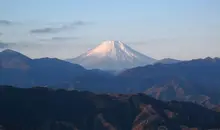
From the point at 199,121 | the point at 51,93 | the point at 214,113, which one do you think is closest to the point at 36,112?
the point at 51,93

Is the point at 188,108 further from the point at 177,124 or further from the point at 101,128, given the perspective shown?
the point at 101,128

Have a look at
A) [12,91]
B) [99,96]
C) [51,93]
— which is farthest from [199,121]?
[12,91]

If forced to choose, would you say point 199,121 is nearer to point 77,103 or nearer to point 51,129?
point 77,103

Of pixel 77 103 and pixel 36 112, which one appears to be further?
pixel 77 103

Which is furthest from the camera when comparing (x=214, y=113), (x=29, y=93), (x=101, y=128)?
(x=214, y=113)

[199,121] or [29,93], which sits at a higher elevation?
[29,93]

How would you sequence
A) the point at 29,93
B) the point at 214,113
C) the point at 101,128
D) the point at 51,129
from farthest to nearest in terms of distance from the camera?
the point at 214,113 → the point at 29,93 → the point at 101,128 → the point at 51,129
